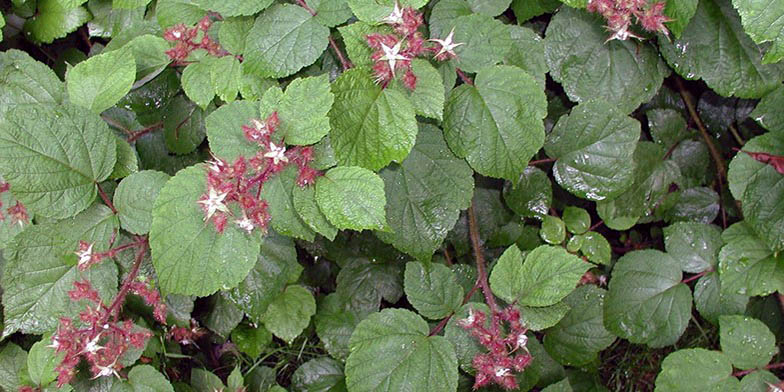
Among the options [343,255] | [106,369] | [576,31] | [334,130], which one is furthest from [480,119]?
[106,369]

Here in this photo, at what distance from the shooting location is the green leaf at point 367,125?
1704 mm

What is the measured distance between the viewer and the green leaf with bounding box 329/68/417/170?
1.70m

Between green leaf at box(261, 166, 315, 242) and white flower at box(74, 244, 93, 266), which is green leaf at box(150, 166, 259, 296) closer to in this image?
green leaf at box(261, 166, 315, 242)

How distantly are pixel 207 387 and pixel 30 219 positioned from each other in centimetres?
101

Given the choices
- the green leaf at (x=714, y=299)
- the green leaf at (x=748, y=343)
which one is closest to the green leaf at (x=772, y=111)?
the green leaf at (x=714, y=299)

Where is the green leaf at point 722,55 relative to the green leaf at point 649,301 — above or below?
above

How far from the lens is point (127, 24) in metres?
2.59

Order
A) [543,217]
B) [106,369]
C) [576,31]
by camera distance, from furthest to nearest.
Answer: [543,217] → [576,31] → [106,369]

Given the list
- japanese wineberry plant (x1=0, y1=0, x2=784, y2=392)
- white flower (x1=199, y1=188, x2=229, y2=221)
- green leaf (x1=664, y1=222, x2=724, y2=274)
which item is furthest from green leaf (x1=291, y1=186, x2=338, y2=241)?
green leaf (x1=664, y1=222, x2=724, y2=274)

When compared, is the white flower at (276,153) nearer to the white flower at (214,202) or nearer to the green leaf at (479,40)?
the white flower at (214,202)

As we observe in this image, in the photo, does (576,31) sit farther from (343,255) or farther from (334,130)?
(343,255)

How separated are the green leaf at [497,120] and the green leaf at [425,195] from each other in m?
0.11

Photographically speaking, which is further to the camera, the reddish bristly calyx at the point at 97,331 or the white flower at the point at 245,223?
the reddish bristly calyx at the point at 97,331

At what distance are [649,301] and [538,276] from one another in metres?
0.73
